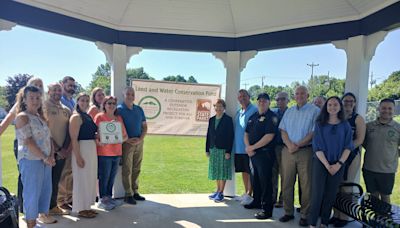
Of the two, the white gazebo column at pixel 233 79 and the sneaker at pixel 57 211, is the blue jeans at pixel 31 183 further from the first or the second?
the white gazebo column at pixel 233 79

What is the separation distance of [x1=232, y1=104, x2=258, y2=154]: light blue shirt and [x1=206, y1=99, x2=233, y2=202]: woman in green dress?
10 centimetres

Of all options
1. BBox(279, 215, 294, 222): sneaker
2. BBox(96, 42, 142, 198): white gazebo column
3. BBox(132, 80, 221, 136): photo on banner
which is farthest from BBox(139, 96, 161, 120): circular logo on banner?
BBox(279, 215, 294, 222): sneaker

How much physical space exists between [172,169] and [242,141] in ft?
13.1

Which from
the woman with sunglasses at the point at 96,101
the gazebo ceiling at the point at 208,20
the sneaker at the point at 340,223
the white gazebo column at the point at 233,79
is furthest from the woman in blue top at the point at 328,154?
the woman with sunglasses at the point at 96,101

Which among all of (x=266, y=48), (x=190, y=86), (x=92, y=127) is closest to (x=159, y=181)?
(x=190, y=86)

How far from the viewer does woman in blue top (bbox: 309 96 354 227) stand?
10.3 ft

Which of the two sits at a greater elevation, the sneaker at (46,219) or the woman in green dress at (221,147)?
the woman in green dress at (221,147)

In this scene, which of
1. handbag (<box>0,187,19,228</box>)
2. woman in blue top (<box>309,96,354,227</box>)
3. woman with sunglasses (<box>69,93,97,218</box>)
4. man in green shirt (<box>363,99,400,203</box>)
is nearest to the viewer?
handbag (<box>0,187,19,228</box>)

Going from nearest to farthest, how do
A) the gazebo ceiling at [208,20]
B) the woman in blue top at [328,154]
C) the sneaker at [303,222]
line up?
the woman in blue top at [328,154] < the sneaker at [303,222] < the gazebo ceiling at [208,20]

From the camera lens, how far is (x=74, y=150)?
11.1 ft

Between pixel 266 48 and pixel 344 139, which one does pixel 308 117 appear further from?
pixel 266 48

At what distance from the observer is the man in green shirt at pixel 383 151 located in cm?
326

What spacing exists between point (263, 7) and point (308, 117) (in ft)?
5.59

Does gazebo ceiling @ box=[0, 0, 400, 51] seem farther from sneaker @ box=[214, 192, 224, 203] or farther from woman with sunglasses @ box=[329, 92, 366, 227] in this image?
sneaker @ box=[214, 192, 224, 203]
